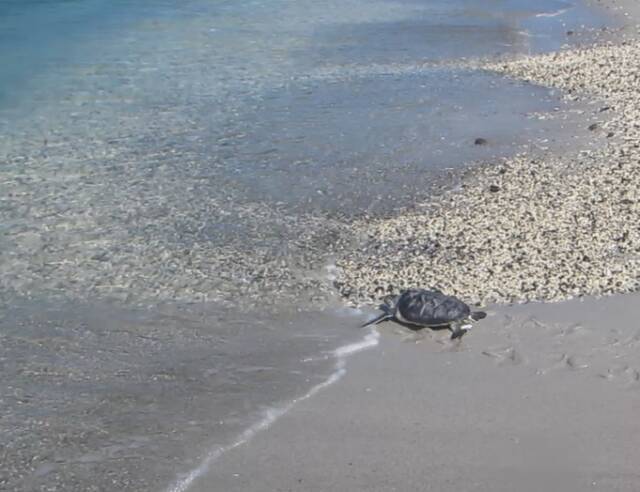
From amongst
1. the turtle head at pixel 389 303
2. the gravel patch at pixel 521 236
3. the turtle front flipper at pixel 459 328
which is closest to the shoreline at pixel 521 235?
the gravel patch at pixel 521 236

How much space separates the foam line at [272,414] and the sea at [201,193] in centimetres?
2

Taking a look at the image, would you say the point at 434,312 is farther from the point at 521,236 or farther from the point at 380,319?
the point at 521,236

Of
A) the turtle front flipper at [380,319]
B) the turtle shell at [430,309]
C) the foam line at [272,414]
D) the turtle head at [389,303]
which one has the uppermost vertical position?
the turtle shell at [430,309]

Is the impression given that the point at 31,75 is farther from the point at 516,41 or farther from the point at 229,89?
the point at 516,41

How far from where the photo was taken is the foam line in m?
5.00

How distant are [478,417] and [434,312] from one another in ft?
3.31

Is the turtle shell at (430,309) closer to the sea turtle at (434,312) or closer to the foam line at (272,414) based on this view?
the sea turtle at (434,312)

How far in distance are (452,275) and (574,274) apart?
0.82 m

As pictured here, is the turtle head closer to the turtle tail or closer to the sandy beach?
the turtle tail

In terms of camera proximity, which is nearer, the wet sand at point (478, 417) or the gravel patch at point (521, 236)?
the wet sand at point (478, 417)

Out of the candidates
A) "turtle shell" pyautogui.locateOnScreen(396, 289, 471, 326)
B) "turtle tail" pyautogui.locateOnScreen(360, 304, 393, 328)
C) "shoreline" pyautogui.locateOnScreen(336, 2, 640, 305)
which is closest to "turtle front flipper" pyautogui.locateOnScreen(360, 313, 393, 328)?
"turtle tail" pyautogui.locateOnScreen(360, 304, 393, 328)

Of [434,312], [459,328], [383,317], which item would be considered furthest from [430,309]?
[383,317]

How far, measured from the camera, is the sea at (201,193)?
5.79m

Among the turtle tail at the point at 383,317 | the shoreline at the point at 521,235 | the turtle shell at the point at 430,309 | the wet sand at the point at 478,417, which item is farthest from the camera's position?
the shoreline at the point at 521,235
